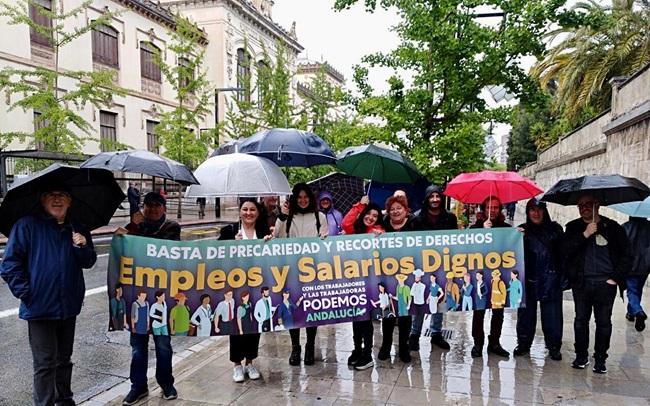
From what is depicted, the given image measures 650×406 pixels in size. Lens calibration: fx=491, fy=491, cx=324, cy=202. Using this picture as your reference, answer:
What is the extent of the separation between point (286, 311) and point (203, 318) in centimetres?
76

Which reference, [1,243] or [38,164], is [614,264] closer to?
[1,243]

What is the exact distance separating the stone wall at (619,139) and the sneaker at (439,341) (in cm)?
686

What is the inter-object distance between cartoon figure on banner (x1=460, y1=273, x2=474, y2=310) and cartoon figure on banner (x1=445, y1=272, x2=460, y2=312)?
6cm

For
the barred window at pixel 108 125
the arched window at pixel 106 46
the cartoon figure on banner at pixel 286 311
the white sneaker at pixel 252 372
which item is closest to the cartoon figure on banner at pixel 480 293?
the cartoon figure on banner at pixel 286 311

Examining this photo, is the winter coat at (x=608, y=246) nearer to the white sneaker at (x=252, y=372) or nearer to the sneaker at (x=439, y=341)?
the sneaker at (x=439, y=341)

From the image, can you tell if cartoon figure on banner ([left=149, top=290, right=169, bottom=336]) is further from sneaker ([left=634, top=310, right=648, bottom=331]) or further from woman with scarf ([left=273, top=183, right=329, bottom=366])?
sneaker ([left=634, top=310, right=648, bottom=331])

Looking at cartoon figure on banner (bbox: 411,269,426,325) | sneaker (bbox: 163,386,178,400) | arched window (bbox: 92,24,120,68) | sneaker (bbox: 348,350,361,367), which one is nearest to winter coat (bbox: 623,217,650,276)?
cartoon figure on banner (bbox: 411,269,426,325)

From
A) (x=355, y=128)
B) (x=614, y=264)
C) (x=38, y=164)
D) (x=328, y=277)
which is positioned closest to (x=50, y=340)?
(x=328, y=277)

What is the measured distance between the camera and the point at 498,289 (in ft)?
16.5

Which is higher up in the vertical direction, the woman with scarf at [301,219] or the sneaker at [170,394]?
the woman with scarf at [301,219]

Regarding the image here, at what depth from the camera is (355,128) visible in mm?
9812

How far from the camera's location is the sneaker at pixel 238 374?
475 centimetres

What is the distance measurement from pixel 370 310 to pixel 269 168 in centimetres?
183

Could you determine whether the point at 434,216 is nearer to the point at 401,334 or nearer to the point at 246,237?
the point at 401,334
